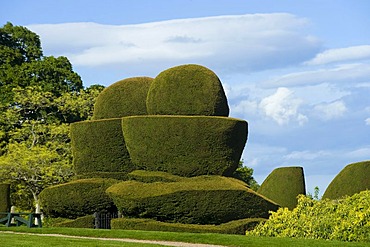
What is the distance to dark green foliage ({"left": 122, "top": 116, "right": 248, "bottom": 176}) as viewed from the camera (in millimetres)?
26688

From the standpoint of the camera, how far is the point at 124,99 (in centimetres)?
2975

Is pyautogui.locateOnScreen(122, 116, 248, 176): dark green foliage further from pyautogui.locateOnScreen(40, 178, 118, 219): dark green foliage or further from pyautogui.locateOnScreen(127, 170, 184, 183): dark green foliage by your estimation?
pyautogui.locateOnScreen(40, 178, 118, 219): dark green foliage

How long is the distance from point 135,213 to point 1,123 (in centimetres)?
1962

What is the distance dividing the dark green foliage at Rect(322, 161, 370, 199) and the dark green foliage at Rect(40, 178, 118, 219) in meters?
8.31

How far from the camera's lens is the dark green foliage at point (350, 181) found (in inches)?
1107

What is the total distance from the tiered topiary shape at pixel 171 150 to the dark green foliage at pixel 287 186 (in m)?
2.85

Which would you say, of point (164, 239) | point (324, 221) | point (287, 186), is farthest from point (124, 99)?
point (324, 221)

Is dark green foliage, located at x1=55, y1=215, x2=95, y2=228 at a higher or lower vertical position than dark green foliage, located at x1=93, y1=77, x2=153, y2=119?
lower

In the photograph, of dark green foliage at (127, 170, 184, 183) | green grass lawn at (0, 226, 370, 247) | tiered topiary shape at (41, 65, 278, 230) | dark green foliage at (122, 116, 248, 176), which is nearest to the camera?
green grass lawn at (0, 226, 370, 247)

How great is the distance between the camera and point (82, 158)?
29.5 meters

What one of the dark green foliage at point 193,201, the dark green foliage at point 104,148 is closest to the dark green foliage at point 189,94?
the dark green foliage at point 104,148

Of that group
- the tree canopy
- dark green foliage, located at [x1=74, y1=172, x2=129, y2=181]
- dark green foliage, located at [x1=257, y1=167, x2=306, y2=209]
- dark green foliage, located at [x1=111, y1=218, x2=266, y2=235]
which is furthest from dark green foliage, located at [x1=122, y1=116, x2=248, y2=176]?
the tree canopy

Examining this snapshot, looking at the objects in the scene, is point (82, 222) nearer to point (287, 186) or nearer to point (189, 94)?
point (189, 94)

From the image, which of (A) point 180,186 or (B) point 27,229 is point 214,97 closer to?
(A) point 180,186
